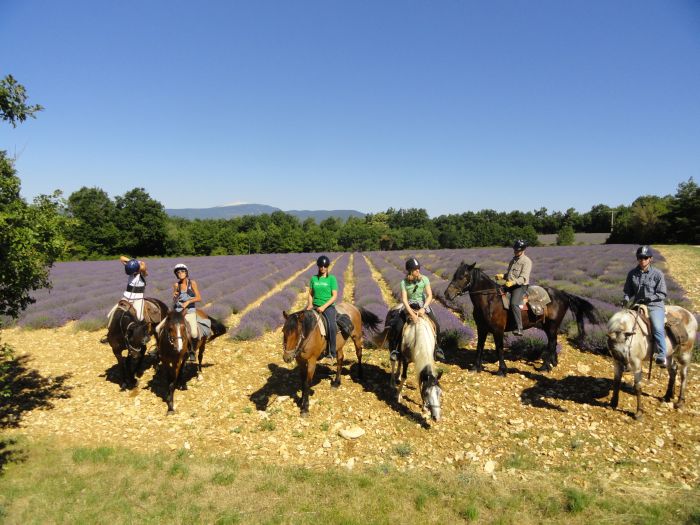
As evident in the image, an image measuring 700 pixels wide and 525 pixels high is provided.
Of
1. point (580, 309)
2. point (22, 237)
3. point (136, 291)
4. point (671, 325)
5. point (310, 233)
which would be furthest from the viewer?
point (310, 233)

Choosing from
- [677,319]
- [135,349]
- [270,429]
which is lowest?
[270,429]

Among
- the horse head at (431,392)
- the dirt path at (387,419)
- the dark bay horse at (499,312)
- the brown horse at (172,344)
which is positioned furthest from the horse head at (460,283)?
the brown horse at (172,344)

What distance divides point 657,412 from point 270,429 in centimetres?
665

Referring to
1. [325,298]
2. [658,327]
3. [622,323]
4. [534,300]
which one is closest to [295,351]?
[325,298]

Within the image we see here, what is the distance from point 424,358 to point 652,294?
4044 millimetres

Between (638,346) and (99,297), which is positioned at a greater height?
(638,346)

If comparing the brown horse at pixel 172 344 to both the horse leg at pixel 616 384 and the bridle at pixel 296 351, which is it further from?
the horse leg at pixel 616 384

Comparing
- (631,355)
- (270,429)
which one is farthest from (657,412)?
(270,429)

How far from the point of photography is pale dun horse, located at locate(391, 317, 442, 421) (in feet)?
18.4

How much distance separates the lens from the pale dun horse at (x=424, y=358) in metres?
5.60

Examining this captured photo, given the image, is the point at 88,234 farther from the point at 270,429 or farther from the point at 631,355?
the point at 631,355

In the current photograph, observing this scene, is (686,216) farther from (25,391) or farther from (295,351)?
(25,391)

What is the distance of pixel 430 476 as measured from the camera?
4.49 metres

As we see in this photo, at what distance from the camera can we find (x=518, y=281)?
771 cm
